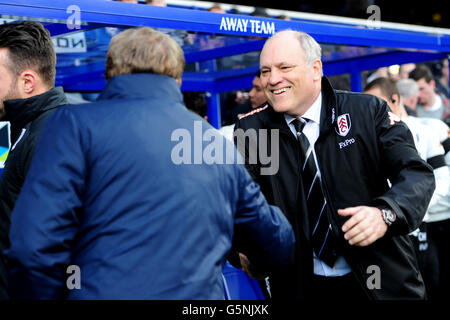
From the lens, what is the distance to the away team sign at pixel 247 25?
2.89 m

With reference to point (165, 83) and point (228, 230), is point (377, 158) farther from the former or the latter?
point (165, 83)

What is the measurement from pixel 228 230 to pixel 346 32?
7.46 feet

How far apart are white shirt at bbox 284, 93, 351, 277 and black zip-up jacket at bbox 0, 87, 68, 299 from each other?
1.03 m

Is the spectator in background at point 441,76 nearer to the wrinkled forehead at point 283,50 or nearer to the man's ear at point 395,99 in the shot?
the man's ear at point 395,99

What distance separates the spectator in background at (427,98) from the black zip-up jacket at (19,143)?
489cm

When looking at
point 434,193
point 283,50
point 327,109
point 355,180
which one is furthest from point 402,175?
point 434,193

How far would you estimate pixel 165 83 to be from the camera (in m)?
1.62

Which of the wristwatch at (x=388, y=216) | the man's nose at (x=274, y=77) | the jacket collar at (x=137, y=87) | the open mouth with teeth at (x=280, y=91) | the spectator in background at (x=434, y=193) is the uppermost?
the jacket collar at (x=137, y=87)

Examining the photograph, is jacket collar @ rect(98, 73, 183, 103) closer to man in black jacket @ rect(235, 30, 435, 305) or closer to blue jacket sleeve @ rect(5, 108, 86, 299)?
blue jacket sleeve @ rect(5, 108, 86, 299)

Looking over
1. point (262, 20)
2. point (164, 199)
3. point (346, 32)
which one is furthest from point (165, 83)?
point (346, 32)

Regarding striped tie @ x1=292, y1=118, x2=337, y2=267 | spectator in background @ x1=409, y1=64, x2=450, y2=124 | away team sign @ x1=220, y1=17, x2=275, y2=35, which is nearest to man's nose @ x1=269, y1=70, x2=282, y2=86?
striped tie @ x1=292, y1=118, x2=337, y2=267

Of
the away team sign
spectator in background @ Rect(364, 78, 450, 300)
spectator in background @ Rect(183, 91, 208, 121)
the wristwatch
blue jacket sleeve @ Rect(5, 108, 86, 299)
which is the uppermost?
the away team sign

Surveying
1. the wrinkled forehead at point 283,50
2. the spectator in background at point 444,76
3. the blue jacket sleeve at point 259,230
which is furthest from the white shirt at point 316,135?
the spectator in background at point 444,76

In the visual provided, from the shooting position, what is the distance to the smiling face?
2393 mm
